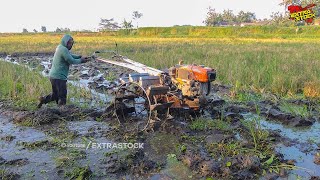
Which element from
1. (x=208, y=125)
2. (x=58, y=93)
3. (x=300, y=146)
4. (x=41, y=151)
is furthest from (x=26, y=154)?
(x=300, y=146)

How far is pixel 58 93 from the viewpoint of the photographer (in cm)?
654

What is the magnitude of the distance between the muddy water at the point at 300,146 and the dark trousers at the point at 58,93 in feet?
11.5

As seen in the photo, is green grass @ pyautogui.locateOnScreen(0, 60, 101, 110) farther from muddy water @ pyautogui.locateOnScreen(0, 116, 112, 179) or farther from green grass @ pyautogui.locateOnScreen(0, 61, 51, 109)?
muddy water @ pyautogui.locateOnScreen(0, 116, 112, 179)

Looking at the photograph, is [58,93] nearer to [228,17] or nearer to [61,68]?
[61,68]

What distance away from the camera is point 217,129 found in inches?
205

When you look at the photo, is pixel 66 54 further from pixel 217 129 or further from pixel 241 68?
pixel 241 68

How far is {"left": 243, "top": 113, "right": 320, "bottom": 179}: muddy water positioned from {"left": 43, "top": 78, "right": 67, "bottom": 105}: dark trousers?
3493 mm

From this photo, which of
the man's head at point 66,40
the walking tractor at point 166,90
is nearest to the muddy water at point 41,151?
the walking tractor at point 166,90

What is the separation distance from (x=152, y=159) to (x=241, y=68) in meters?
6.14

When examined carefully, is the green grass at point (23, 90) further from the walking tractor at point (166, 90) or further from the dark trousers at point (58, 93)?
the walking tractor at point (166, 90)

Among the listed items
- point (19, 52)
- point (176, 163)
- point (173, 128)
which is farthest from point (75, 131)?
point (19, 52)

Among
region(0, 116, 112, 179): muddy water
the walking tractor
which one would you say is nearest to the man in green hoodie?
region(0, 116, 112, 179): muddy water

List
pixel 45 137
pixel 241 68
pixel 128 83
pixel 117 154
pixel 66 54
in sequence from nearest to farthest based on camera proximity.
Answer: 1. pixel 117 154
2. pixel 45 137
3. pixel 128 83
4. pixel 66 54
5. pixel 241 68

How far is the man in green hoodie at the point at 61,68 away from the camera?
6.26 m
